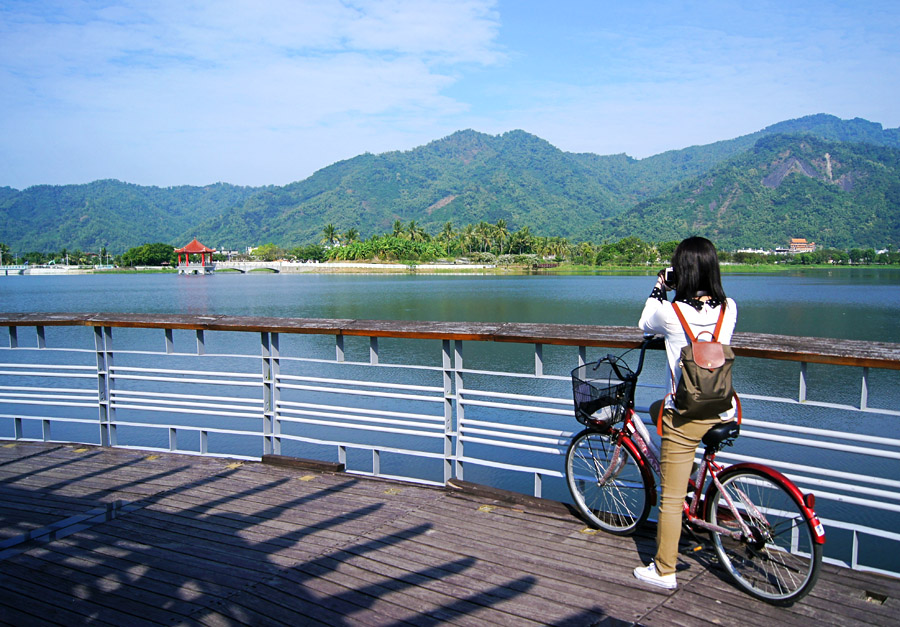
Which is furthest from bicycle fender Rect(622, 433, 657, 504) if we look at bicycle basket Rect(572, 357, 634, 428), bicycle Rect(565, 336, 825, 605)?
bicycle basket Rect(572, 357, 634, 428)

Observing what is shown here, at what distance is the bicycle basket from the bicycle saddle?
0.50 meters

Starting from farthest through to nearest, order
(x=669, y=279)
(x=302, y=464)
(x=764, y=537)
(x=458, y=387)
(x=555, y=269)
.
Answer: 1. (x=555, y=269)
2. (x=302, y=464)
3. (x=458, y=387)
4. (x=669, y=279)
5. (x=764, y=537)

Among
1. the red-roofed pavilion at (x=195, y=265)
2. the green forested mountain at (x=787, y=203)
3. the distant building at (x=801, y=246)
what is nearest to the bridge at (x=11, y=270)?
the red-roofed pavilion at (x=195, y=265)

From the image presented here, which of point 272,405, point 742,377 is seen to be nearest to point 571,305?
point 742,377

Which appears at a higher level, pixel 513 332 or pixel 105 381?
pixel 513 332

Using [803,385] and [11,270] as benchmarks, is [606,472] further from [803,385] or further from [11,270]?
[11,270]

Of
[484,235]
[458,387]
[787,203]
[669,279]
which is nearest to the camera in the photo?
[669,279]

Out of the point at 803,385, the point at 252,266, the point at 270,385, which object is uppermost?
the point at 252,266

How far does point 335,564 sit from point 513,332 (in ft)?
5.42

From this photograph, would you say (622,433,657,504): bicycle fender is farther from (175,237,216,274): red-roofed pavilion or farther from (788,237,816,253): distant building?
(788,237,816,253): distant building

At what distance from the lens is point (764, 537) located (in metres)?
2.67

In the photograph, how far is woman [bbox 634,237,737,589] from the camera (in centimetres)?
274

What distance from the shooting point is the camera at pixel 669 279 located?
2.85m

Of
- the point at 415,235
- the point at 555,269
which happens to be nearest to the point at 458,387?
the point at 555,269
